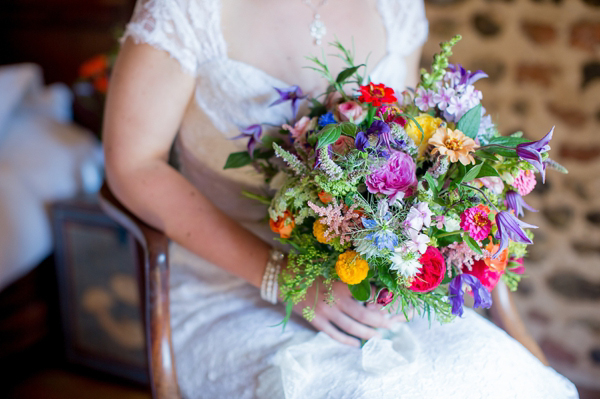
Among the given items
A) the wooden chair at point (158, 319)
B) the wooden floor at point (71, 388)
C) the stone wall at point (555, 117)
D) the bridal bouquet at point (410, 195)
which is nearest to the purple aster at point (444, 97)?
the bridal bouquet at point (410, 195)

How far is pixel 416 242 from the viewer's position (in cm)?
62

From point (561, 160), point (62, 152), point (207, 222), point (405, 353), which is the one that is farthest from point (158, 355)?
point (561, 160)

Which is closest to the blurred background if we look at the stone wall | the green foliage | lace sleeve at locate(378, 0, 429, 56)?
the stone wall

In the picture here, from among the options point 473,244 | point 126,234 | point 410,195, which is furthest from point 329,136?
point 126,234

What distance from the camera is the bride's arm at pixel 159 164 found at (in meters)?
0.88

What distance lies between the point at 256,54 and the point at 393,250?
0.52m

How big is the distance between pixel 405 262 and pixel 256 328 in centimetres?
40

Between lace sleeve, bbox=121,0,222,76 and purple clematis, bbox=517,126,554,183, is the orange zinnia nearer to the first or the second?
purple clematis, bbox=517,126,554,183

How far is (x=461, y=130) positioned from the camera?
27.1 inches

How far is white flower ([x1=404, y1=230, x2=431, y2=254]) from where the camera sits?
24.2 inches

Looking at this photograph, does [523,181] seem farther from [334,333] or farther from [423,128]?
[334,333]

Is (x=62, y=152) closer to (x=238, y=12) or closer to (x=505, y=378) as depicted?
(x=238, y=12)

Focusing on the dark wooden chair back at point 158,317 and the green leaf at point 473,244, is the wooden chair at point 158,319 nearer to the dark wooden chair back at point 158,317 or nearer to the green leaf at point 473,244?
the dark wooden chair back at point 158,317

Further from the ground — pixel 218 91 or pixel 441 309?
pixel 218 91
